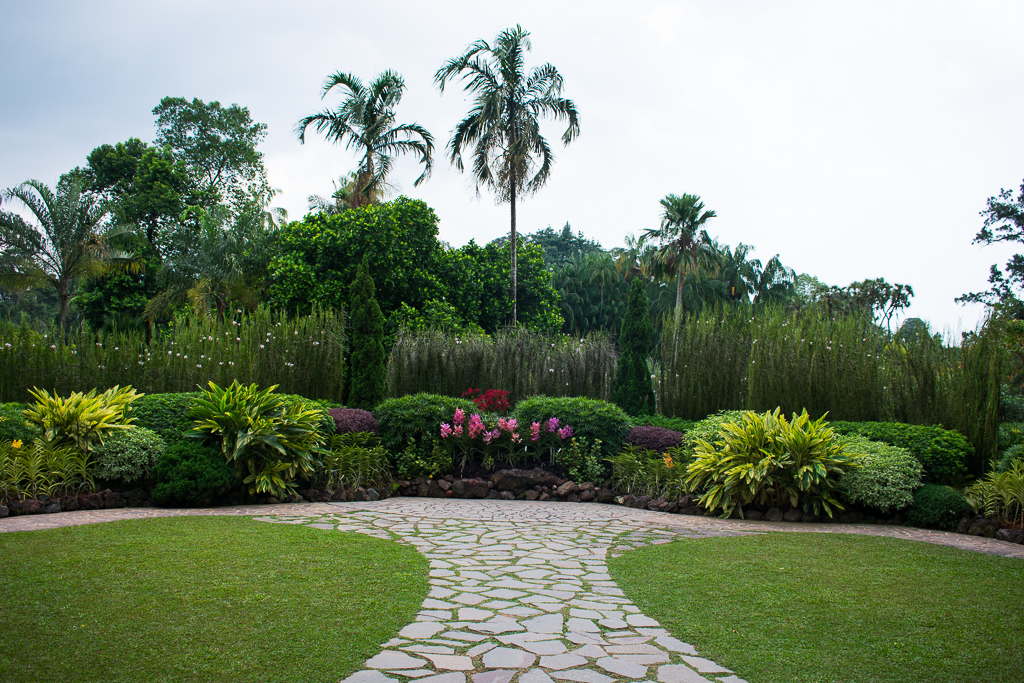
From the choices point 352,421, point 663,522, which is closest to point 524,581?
point 663,522

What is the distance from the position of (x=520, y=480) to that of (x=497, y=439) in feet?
2.57

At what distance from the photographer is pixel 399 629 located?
3424 mm

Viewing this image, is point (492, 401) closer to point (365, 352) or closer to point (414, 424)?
point (414, 424)

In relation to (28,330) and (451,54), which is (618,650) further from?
(451,54)

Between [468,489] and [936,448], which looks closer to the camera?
[936,448]

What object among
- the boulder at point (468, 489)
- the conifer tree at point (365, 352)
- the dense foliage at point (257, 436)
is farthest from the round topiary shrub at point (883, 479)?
the conifer tree at point (365, 352)

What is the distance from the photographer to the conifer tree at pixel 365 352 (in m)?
11.8

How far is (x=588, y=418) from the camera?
9.55 meters

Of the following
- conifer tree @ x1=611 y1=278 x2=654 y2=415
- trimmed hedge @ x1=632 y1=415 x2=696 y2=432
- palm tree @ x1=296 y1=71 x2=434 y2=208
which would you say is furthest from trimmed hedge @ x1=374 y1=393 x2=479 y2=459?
palm tree @ x1=296 y1=71 x2=434 y2=208

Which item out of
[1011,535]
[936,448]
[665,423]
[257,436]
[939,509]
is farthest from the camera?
[665,423]

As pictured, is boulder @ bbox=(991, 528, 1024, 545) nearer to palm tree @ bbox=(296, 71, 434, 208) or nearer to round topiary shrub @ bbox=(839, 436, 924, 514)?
round topiary shrub @ bbox=(839, 436, 924, 514)

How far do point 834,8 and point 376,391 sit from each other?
887 centimetres

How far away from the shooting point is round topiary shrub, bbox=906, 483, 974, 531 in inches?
267

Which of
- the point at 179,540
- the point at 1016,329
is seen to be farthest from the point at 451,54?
the point at 179,540
